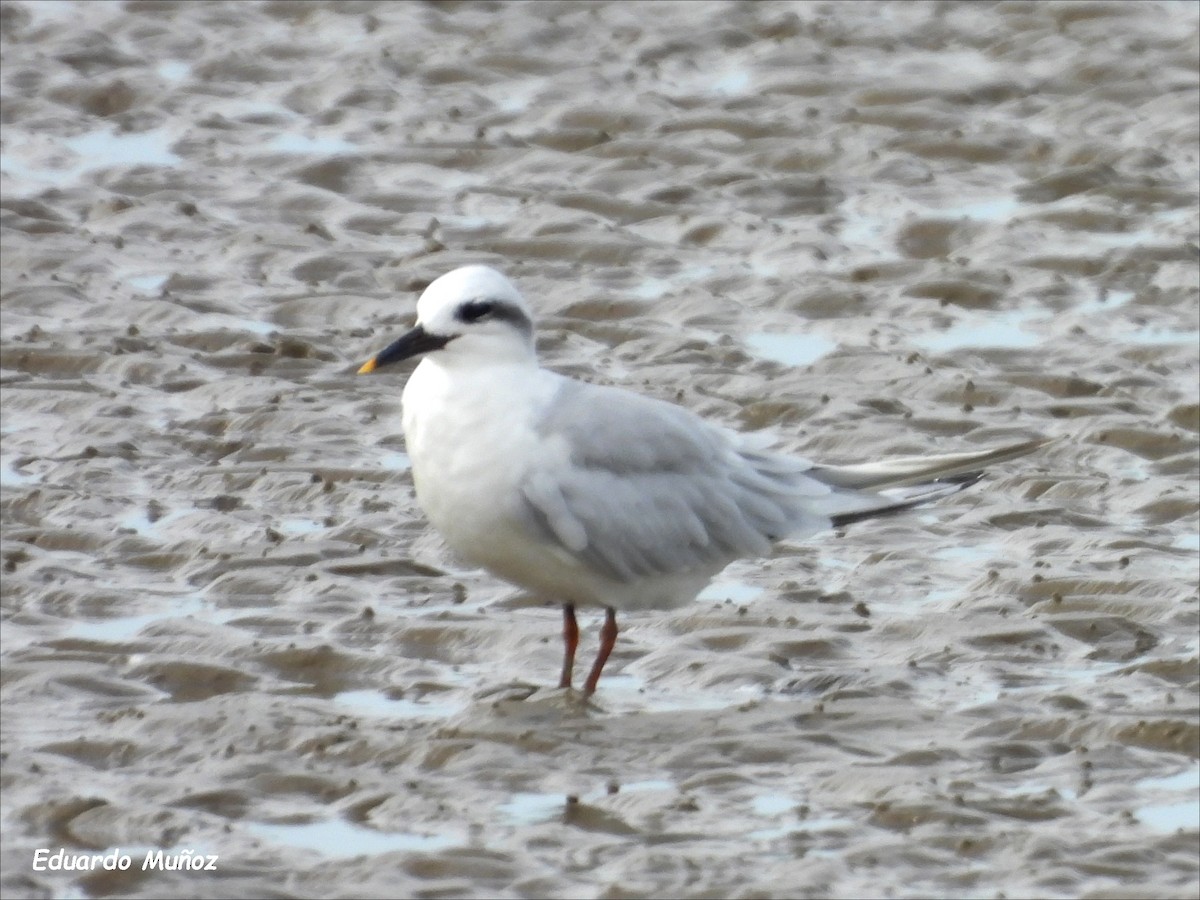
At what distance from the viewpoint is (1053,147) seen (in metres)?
11.1

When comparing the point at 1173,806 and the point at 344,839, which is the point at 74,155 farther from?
the point at 1173,806

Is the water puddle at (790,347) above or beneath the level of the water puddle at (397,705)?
above

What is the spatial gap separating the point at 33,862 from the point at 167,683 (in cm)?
119

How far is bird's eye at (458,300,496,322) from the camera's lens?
6.74 meters

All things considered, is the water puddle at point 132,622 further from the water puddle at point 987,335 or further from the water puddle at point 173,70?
the water puddle at point 173,70

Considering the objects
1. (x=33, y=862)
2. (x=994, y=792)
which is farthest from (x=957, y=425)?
(x=33, y=862)

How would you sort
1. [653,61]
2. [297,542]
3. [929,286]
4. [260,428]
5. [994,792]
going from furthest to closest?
[653,61], [929,286], [260,428], [297,542], [994,792]

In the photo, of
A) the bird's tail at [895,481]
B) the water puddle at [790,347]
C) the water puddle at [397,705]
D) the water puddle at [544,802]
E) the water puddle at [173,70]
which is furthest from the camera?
the water puddle at [173,70]

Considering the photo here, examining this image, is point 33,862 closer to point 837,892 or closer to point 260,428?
point 837,892

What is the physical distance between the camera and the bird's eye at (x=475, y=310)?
6742 millimetres

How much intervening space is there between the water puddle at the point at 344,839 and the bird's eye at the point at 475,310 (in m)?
1.58

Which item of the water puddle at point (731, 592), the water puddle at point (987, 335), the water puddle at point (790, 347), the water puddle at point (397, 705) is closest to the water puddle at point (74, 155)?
the water puddle at point (790, 347)

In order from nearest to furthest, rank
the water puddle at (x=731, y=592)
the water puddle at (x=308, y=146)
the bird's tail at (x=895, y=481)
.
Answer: the bird's tail at (x=895, y=481)
the water puddle at (x=731, y=592)
the water puddle at (x=308, y=146)

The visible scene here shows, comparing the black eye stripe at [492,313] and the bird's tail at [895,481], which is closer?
the black eye stripe at [492,313]
